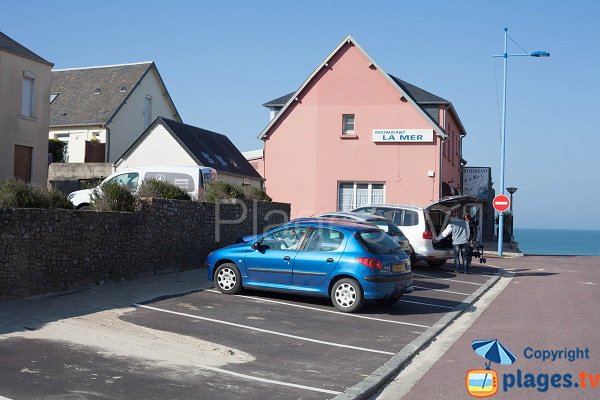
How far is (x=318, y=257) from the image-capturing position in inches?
518

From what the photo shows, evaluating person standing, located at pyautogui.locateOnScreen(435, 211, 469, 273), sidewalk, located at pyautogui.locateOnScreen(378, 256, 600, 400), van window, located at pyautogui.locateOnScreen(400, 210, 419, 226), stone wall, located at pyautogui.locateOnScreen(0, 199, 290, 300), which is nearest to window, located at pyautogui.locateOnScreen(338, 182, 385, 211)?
person standing, located at pyautogui.locateOnScreen(435, 211, 469, 273)

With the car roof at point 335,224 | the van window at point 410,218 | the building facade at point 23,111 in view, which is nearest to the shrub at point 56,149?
the building facade at point 23,111

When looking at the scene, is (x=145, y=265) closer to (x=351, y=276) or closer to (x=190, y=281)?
(x=190, y=281)

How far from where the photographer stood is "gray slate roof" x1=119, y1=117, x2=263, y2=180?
32969 millimetres

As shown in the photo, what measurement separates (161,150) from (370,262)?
22.1 metres

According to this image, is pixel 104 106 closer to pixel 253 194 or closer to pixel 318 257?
pixel 253 194

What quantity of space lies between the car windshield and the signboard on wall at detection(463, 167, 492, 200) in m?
31.5

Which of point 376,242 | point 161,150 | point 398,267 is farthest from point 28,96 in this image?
point 398,267

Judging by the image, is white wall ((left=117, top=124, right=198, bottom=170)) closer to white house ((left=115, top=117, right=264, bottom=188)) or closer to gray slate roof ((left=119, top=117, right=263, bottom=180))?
white house ((left=115, top=117, right=264, bottom=188))

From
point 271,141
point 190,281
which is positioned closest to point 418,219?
point 190,281

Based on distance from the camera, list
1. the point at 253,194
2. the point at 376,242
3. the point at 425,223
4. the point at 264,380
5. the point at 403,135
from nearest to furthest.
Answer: the point at 264,380 < the point at 376,242 < the point at 425,223 < the point at 253,194 < the point at 403,135

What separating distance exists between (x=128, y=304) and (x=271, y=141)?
21799mm

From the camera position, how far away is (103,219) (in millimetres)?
14328

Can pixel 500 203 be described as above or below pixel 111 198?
above
